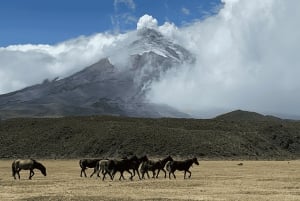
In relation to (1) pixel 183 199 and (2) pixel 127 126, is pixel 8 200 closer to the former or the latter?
(1) pixel 183 199

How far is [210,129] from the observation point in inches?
5655

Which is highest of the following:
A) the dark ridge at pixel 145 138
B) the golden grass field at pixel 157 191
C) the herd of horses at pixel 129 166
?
the dark ridge at pixel 145 138

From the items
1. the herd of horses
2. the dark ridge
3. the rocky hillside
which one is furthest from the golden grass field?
the rocky hillside

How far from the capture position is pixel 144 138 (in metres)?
126

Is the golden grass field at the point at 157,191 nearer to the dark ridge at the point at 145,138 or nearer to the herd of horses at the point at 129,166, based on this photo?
the herd of horses at the point at 129,166

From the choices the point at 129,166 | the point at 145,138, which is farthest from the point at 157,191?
the point at 145,138

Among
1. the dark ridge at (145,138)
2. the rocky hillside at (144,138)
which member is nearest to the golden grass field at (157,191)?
the dark ridge at (145,138)

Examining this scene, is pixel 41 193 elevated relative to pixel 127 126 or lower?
lower

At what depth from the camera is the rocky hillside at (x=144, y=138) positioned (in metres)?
120

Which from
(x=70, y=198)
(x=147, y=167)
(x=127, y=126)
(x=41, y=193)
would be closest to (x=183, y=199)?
(x=70, y=198)

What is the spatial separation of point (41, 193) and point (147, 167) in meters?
15.3

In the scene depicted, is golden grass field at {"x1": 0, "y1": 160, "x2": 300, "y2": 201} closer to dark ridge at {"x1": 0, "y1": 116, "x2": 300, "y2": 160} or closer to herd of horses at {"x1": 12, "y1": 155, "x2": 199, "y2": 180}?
herd of horses at {"x1": 12, "y1": 155, "x2": 199, "y2": 180}

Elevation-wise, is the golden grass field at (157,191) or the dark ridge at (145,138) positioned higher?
the dark ridge at (145,138)

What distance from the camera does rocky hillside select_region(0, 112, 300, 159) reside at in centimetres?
Result: 12031
